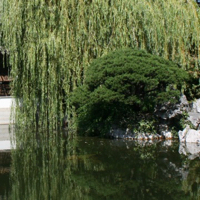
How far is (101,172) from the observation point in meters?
6.33

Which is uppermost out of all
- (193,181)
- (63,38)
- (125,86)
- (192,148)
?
(63,38)

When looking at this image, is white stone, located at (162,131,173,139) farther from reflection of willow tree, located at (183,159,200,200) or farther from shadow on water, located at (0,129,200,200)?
reflection of willow tree, located at (183,159,200,200)

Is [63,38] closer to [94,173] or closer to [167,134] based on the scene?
[167,134]

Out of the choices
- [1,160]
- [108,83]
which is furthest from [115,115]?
[1,160]

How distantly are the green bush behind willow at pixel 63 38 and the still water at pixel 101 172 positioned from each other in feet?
7.28

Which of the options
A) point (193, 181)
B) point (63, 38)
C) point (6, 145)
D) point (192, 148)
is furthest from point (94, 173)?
point (63, 38)

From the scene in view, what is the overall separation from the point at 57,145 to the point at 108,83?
71.8 inches

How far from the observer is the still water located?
5238 mm

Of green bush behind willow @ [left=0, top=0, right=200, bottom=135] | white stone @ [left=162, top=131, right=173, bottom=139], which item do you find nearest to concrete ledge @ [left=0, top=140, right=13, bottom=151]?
green bush behind willow @ [left=0, top=0, right=200, bottom=135]

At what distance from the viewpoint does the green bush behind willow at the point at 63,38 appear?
34.1 ft

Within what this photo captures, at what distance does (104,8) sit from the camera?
1059 cm

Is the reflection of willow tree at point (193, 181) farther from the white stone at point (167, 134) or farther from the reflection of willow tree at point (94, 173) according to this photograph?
the white stone at point (167, 134)

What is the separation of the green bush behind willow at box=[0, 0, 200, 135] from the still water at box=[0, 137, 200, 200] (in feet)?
7.28

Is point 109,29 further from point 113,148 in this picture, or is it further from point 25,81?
point 113,148
